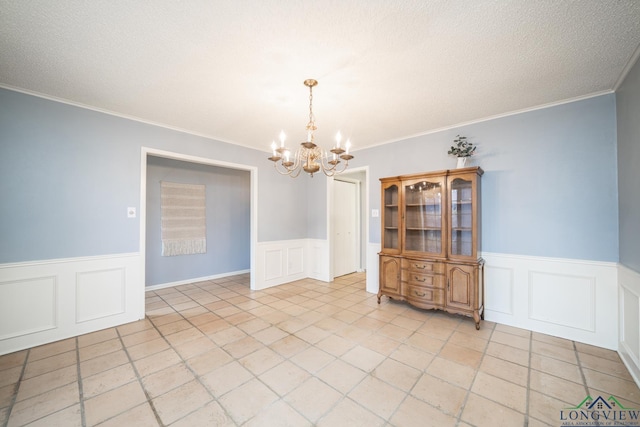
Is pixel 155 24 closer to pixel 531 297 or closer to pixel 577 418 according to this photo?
pixel 577 418

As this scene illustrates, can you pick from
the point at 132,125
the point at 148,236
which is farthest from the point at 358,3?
the point at 148,236

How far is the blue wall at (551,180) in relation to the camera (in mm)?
2541

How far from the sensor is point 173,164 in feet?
15.4

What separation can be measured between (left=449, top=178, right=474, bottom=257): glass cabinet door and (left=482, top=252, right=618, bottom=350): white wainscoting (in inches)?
12.9

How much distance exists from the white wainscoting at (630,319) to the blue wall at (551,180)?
1.14 feet

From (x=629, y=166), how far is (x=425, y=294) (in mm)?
2276

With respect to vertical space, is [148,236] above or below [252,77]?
below

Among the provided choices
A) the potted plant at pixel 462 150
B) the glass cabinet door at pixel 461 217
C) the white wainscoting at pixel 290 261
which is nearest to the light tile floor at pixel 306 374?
the glass cabinet door at pixel 461 217

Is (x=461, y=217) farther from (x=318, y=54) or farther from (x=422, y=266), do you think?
(x=318, y=54)

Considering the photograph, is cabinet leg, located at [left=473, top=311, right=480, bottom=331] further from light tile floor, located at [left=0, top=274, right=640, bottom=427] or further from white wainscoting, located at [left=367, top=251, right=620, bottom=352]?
white wainscoting, located at [left=367, top=251, right=620, bottom=352]

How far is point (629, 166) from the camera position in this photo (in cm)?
219

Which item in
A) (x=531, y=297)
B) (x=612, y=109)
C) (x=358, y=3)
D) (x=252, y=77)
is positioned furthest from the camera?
(x=531, y=297)

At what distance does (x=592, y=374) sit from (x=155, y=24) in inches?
169

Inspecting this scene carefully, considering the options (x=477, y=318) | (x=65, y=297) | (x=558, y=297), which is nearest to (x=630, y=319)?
(x=558, y=297)
